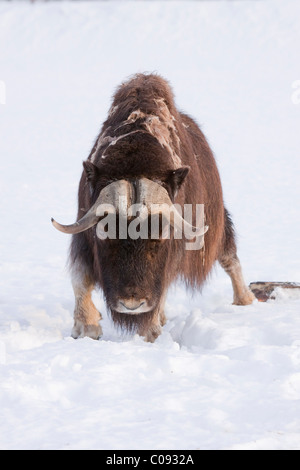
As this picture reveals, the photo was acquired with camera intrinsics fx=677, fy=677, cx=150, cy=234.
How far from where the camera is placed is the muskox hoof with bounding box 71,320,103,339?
416cm

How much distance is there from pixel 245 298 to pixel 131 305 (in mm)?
1977

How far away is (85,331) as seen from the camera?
416 cm

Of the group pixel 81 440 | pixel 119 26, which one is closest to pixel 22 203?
pixel 81 440

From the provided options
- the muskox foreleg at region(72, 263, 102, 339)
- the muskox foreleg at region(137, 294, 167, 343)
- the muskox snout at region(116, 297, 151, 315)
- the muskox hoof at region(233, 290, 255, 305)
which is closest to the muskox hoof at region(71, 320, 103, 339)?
the muskox foreleg at region(72, 263, 102, 339)

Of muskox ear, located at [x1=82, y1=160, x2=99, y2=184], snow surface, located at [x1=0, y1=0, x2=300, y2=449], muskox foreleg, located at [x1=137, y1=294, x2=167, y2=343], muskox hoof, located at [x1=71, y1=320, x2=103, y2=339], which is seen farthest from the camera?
muskox hoof, located at [x1=71, y1=320, x2=103, y2=339]

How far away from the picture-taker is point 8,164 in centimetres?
1357

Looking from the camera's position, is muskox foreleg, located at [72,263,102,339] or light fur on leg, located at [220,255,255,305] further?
light fur on leg, located at [220,255,255,305]

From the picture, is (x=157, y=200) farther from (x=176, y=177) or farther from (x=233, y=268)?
(x=233, y=268)

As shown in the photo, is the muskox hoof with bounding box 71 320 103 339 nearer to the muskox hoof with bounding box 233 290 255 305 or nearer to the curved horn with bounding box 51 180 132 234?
the curved horn with bounding box 51 180 132 234

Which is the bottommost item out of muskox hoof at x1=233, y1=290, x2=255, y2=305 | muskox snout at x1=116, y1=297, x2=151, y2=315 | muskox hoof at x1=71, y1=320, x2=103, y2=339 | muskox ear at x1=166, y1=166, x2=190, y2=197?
muskox hoof at x1=71, y1=320, x2=103, y2=339

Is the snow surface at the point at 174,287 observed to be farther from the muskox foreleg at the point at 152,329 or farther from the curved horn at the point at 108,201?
the curved horn at the point at 108,201

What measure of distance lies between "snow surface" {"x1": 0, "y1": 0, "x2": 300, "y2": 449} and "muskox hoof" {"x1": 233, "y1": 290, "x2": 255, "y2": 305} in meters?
0.18

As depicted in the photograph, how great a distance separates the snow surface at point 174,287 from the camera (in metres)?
2.38
